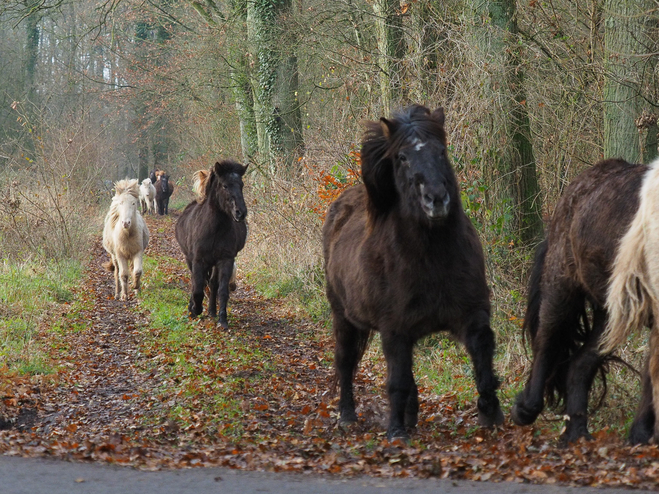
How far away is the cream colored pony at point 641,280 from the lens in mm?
4754

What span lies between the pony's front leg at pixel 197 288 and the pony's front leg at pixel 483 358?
25.1 feet

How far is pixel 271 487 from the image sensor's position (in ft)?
13.9

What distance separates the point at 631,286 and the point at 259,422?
12.3ft

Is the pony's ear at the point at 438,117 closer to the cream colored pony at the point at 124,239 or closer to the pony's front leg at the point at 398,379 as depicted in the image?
the pony's front leg at the point at 398,379

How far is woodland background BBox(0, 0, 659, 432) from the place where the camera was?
9070mm

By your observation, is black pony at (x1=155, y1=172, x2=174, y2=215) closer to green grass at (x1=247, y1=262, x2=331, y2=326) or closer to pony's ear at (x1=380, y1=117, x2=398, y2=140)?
green grass at (x1=247, y1=262, x2=331, y2=326)

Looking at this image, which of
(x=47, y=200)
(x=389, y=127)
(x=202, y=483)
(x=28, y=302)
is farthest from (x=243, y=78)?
(x=202, y=483)

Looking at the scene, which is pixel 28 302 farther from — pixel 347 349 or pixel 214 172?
pixel 347 349

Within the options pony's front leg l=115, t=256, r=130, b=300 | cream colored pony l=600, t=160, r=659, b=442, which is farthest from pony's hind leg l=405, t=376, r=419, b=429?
pony's front leg l=115, t=256, r=130, b=300

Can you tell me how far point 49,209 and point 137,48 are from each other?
26.5 meters

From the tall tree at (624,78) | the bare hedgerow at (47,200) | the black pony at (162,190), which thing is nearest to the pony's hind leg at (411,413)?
the tall tree at (624,78)

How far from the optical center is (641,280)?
483cm

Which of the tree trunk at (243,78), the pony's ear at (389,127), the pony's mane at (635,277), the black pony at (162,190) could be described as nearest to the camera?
the pony's mane at (635,277)

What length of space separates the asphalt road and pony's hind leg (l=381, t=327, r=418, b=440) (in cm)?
159
